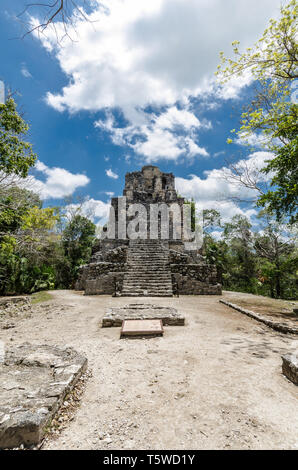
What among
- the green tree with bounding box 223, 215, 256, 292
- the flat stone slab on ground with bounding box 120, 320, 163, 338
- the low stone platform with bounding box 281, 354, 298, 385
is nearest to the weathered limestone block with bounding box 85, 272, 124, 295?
the flat stone slab on ground with bounding box 120, 320, 163, 338

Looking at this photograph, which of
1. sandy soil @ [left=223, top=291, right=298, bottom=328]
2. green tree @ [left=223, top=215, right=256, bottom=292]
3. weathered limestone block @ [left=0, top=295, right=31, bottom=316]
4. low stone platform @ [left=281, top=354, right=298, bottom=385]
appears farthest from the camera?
green tree @ [left=223, top=215, right=256, bottom=292]

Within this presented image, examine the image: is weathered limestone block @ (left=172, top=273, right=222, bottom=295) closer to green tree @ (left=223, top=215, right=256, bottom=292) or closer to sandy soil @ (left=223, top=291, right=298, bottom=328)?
sandy soil @ (left=223, top=291, right=298, bottom=328)

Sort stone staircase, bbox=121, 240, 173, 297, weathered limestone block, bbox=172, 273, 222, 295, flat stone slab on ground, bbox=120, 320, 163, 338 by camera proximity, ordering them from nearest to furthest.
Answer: flat stone slab on ground, bbox=120, 320, 163, 338, stone staircase, bbox=121, 240, 173, 297, weathered limestone block, bbox=172, 273, 222, 295

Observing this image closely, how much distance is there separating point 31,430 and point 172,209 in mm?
21183

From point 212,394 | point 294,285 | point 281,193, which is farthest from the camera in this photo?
point 294,285

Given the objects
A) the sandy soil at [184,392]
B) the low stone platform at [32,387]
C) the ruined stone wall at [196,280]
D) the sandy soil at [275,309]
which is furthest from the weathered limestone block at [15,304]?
the sandy soil at [275,309]

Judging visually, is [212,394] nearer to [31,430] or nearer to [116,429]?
[116,429]

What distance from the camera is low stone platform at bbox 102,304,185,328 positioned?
5.65 m

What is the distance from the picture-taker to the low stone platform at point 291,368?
112 inches

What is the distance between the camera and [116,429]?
6.53ft

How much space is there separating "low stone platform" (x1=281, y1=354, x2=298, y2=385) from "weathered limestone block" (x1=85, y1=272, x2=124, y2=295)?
922 centimetres

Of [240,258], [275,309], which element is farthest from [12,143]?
[240,258]

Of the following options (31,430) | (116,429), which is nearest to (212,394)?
(116,429)

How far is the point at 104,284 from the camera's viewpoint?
1176cm
